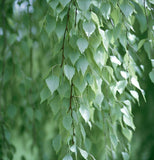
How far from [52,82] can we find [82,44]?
0.46ft

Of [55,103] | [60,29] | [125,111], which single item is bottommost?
[125,111]

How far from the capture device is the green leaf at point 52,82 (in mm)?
924

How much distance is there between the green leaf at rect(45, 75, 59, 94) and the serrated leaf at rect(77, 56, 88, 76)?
7 centimetres

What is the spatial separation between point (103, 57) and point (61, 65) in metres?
0.13

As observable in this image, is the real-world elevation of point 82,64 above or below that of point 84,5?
below

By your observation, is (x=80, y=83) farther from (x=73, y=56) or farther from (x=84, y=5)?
(x=84, y=5)

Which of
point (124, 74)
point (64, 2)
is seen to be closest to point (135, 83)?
point (124, 74)

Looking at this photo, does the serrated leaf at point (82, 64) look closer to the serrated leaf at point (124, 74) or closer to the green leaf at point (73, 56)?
the green leaf at point (73, 56)

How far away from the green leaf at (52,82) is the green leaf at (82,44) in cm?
12

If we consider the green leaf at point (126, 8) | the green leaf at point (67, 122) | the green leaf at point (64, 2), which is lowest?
the green leaf at point (67, 122)

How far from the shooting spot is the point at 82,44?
2.99ft

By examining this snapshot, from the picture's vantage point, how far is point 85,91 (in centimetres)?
102

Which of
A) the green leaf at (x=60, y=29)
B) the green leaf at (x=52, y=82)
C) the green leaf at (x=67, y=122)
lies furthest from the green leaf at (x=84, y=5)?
the green leaf at (x=67, y=122)

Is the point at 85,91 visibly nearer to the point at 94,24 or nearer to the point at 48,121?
the point at 94,24
